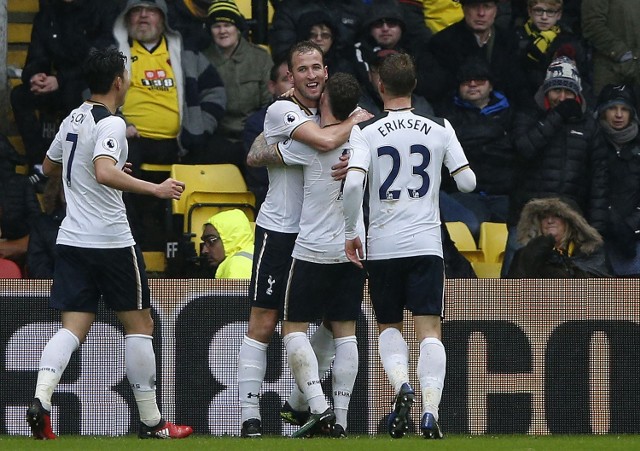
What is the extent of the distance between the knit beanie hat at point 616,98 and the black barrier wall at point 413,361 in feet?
10.9

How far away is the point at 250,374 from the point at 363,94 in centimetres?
475

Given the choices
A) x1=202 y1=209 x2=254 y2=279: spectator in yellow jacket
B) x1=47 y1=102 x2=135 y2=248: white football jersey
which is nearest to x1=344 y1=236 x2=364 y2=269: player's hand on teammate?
x1=47 y1=102 x2=135 y2=248: white football jersey

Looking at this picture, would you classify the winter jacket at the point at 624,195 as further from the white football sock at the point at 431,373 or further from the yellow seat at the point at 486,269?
the white football sock at the point at 431,373

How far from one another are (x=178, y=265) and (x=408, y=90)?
13.7 ft

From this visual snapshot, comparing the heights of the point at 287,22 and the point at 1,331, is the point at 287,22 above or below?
above

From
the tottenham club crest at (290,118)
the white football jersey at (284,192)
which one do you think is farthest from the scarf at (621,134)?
the tottenham club crest at (290,118)

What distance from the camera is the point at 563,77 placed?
1330 cm

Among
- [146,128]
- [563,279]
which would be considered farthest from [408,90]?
[146,128]

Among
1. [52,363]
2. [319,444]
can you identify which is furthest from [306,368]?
[52,363]

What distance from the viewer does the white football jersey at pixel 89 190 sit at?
8531mm

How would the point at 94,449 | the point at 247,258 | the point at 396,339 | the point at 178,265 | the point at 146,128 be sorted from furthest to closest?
1. the point at 146,128
2. the point at 178,265
3. the point at 247,258
4. the point at 396,339
5. the point at 94,449

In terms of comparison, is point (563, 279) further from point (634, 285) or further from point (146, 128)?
point (146, 128)

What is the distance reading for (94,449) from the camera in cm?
806

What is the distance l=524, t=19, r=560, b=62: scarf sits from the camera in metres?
14.1
